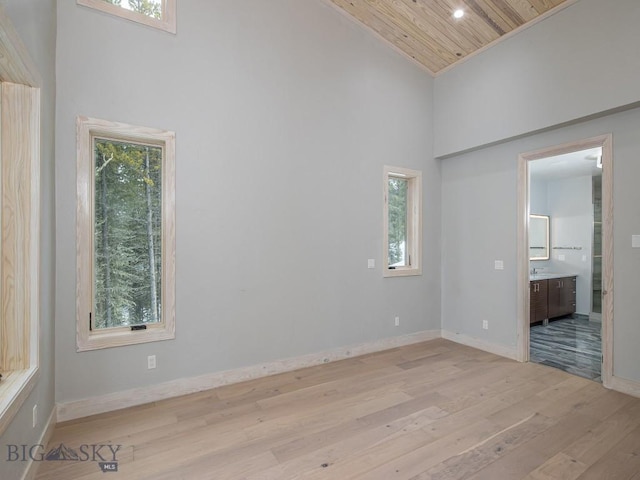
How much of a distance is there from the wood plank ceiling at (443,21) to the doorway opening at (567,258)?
61.1 inches

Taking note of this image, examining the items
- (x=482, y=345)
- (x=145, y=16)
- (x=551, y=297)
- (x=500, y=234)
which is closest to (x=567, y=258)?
(x=551, y=297)

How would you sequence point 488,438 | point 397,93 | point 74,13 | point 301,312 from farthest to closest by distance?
1. point 397,93
2. point 301,312
3. point 74,13
4. point 488,438

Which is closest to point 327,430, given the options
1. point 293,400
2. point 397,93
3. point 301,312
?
point 293,400

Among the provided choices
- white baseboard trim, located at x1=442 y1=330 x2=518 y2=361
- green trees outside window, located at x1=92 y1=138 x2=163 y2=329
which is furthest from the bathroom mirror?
green trees outside window, located at x1=92 y1=138 x2=163 y2=329

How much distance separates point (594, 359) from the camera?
3.95 m

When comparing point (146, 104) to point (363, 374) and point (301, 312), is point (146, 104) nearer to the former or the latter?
point (301, 312)

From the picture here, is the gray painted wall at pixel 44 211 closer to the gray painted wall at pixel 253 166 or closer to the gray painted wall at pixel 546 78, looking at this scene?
the gray painted wall at pixel 253 166

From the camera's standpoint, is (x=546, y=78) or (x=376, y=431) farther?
(x=546, y=78)

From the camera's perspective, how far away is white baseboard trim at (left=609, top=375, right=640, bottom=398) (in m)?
2.97

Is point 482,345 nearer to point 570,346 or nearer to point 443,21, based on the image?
point 570,346

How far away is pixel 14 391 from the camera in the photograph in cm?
164

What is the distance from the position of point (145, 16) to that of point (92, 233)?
6.55 feet

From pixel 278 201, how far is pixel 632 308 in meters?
3.65

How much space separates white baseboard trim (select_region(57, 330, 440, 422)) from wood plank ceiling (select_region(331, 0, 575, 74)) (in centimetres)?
402
